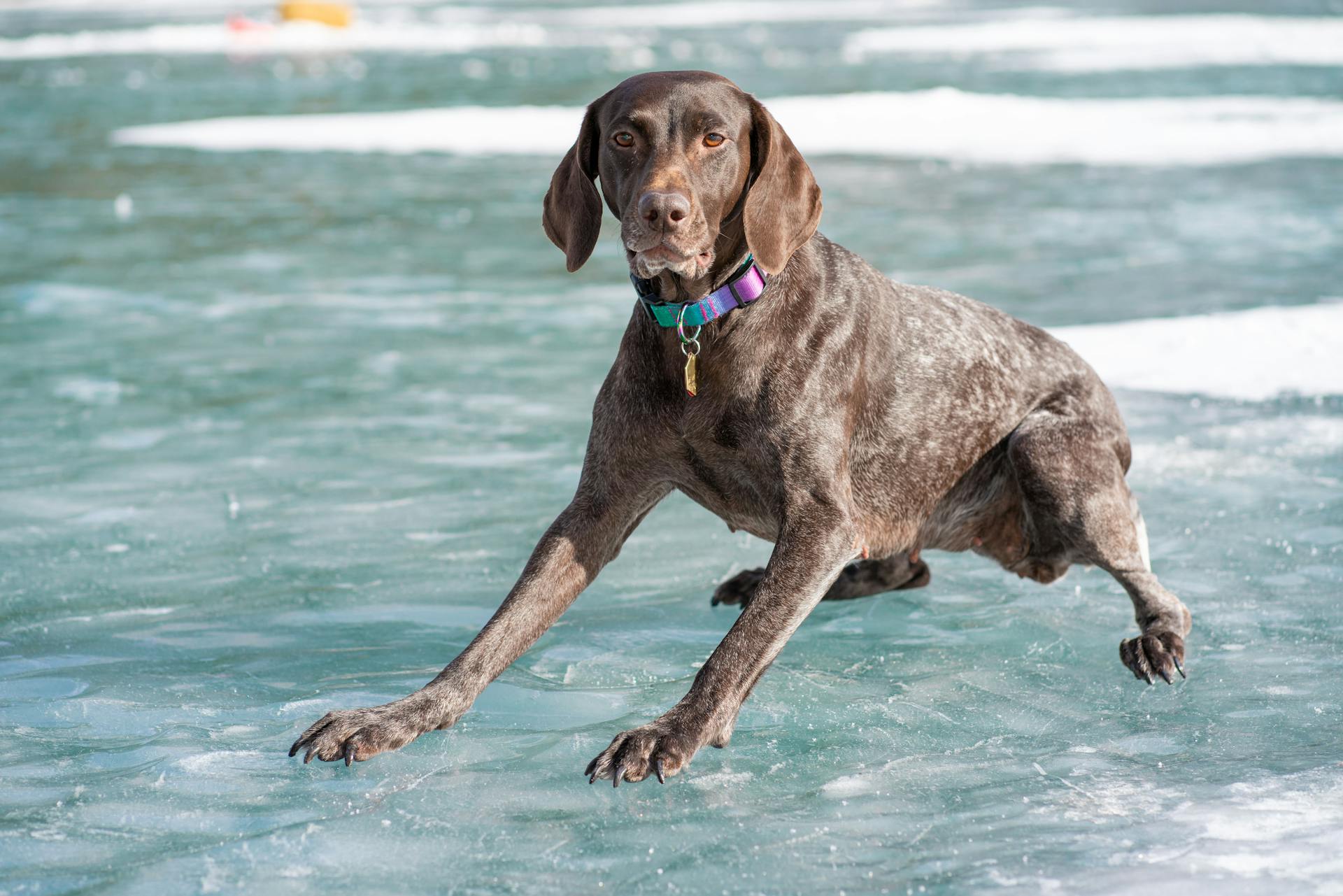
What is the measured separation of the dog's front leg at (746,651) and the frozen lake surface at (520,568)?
0.08 m

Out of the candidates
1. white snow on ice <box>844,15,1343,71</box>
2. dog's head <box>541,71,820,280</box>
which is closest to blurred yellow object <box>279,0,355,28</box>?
white snow on ice <box>844,15,1343,71</box>

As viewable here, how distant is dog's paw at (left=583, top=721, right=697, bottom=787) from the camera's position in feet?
12.5

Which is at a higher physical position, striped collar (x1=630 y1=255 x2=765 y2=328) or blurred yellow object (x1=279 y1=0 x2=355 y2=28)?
striped collar (x1=630 y1=255 x2=765 y2=328)

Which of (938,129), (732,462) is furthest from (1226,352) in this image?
(938,129)

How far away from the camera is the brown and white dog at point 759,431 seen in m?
4.07

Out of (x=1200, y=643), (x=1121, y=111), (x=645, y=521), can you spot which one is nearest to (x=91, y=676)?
(x=645, y=521)

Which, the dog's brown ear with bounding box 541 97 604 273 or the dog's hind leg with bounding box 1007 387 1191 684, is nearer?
the dog's brown ear with bounding box 541 97 604 273

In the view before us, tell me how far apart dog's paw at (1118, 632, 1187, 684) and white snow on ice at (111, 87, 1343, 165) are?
1196 cm

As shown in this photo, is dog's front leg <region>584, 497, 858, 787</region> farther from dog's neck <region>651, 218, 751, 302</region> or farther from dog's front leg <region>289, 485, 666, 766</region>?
dog's neck <region>651, 218, 751, 302</region>

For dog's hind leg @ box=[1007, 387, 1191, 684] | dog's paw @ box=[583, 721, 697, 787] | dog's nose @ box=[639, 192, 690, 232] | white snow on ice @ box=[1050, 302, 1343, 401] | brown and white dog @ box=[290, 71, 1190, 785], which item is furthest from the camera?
white snow on ice @ box=[1050, 302, 1343, 401]

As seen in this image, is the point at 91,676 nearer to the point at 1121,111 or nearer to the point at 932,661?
the point at 932,661

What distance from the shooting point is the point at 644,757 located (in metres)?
3.84

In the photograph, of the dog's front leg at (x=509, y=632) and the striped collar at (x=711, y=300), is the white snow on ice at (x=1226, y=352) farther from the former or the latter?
the dog's front leg at (x=509, y=632)

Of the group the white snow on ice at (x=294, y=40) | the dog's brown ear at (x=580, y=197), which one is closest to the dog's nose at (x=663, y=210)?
the dog's brown ear at (x=580, y=197)
